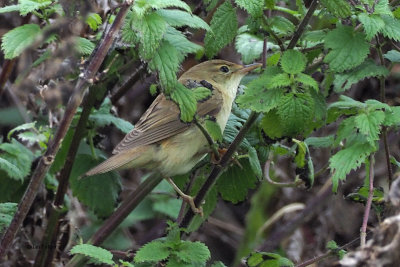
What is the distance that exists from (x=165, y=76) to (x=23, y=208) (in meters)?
0.72

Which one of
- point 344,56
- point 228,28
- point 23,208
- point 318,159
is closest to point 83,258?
point 23,208

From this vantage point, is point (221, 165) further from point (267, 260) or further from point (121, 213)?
point (121, 213)

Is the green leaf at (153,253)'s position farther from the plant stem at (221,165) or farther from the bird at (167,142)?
the bird at (167,142)

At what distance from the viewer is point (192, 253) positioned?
8.57 ft

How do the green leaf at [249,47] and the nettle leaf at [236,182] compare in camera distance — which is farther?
the green leaf at [249,47]

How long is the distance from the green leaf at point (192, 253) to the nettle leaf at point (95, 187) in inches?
46.1

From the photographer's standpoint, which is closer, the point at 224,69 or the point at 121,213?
the point at 121,213

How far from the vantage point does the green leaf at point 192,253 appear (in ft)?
8.46

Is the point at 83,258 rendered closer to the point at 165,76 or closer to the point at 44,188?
the point at 44,188

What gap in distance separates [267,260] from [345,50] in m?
0.90

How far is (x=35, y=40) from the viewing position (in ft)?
9.18

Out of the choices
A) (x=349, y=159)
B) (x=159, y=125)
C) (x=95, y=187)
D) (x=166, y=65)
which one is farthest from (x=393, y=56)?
(x=95, y=187)

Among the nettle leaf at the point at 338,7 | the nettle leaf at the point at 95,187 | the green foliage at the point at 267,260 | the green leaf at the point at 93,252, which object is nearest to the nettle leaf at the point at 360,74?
the nettle leaf at the point at 338,7

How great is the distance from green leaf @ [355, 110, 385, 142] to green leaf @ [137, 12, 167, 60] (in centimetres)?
79
